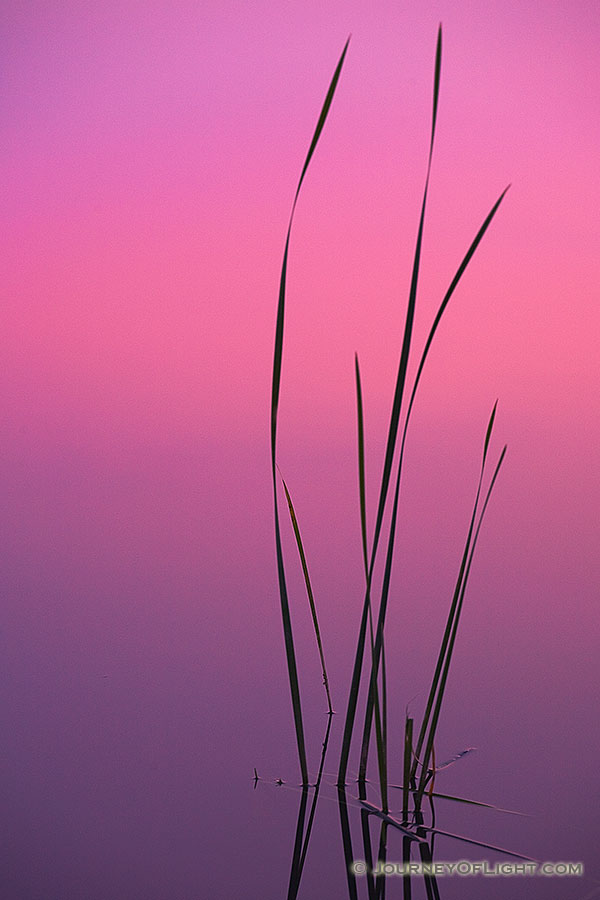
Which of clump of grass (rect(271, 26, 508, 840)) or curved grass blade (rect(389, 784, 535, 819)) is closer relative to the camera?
clump of grass (rect(271, 26, 508, 840))

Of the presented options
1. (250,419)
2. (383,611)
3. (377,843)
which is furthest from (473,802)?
(250,419)

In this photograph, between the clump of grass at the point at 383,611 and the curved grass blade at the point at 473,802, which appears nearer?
the clump of grass at the point at 383,611

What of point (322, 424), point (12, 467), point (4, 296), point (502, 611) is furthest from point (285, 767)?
point (4, 296)

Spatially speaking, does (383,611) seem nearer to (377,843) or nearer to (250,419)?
(377,843)

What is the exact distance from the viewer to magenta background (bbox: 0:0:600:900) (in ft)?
3.15

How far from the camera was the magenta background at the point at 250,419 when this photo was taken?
3.15 ft

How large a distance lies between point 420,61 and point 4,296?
6.84ft

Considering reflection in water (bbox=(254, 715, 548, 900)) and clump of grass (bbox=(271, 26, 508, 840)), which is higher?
clump of grass (bbox=(271, 26, 508, 840))

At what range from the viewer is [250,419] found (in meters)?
2.88

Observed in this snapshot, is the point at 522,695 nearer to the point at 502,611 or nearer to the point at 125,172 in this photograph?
the point at 502,611

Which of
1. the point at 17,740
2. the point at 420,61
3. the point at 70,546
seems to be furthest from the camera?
the point at 420,61

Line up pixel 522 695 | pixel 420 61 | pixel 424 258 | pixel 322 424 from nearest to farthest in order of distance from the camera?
1. pixel 522 695
2. pixel 322 424
3. pixel 424 258
4. pixel 420 61

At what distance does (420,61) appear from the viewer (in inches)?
157

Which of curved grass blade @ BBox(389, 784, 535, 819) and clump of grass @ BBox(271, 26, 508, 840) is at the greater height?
clump of grass @ BBox(271, 26, 508, 840)
